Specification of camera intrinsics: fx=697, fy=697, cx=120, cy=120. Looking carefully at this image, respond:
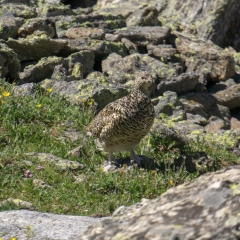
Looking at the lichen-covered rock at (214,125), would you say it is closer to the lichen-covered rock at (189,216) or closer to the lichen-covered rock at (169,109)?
the lichen-covered rock at (169,109)

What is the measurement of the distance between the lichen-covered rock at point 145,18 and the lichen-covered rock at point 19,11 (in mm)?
3160

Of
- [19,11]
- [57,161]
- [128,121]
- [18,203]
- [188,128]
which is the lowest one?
[19,11]

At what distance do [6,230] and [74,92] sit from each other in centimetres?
829

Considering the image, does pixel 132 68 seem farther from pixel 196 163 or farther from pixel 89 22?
pixel 196 163

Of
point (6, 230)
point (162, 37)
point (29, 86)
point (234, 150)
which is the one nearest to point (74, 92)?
point (29, 86)

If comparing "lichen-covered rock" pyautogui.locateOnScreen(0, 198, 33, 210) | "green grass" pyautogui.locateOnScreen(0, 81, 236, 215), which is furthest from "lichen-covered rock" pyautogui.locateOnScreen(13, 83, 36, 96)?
"lichen-covered rock" pyautogui.locateOnScreen(0, 198, 33, 210)

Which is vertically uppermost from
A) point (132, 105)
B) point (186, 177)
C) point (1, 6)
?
point (132, 105)

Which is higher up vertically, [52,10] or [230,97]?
[230,97]

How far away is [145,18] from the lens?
2241 cm

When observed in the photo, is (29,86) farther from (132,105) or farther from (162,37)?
(162,37)

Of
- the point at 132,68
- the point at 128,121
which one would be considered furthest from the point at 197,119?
the point at 128,121

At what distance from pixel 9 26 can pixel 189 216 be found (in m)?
15.2

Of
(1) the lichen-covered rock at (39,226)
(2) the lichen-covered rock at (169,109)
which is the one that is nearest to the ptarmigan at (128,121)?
(1) the lichen-covered rock at (39,226)

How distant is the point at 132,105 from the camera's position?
11.7 meters
